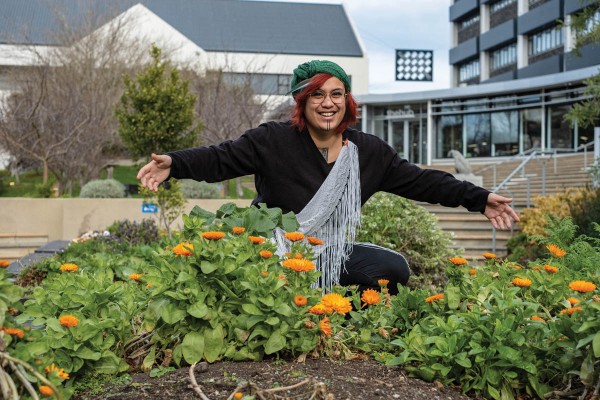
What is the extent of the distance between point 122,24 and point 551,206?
59.8 feet

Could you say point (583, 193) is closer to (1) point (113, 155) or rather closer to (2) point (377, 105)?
(1) point (113, 155)

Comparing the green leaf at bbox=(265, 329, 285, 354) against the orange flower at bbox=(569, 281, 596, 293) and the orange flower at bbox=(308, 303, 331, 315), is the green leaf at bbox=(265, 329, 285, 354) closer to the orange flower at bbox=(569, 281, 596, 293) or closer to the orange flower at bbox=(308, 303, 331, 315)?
the orange flower at bbox=(308, 303, 331, 315)

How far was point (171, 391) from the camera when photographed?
7.58ft

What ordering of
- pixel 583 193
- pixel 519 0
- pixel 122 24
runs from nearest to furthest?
1. pixel 583 193
2. pixel 122 24
3. pixel 519 0

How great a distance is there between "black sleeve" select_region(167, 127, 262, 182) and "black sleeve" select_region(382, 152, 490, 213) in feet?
2.60

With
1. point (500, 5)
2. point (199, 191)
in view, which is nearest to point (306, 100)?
point (199, 191)

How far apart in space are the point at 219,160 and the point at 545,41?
3944cm

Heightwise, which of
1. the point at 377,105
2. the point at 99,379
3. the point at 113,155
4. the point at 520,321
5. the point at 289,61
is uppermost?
the point at 289,61

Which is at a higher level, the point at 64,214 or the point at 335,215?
the point at 335,215

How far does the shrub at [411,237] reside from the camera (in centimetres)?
710

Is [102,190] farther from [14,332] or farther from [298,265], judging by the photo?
[14,332]

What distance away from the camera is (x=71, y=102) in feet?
64.5

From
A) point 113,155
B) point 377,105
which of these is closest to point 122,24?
point 113,155

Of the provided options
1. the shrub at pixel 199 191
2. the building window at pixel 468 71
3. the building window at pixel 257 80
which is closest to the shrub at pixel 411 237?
the shrub at pixel 199 191
